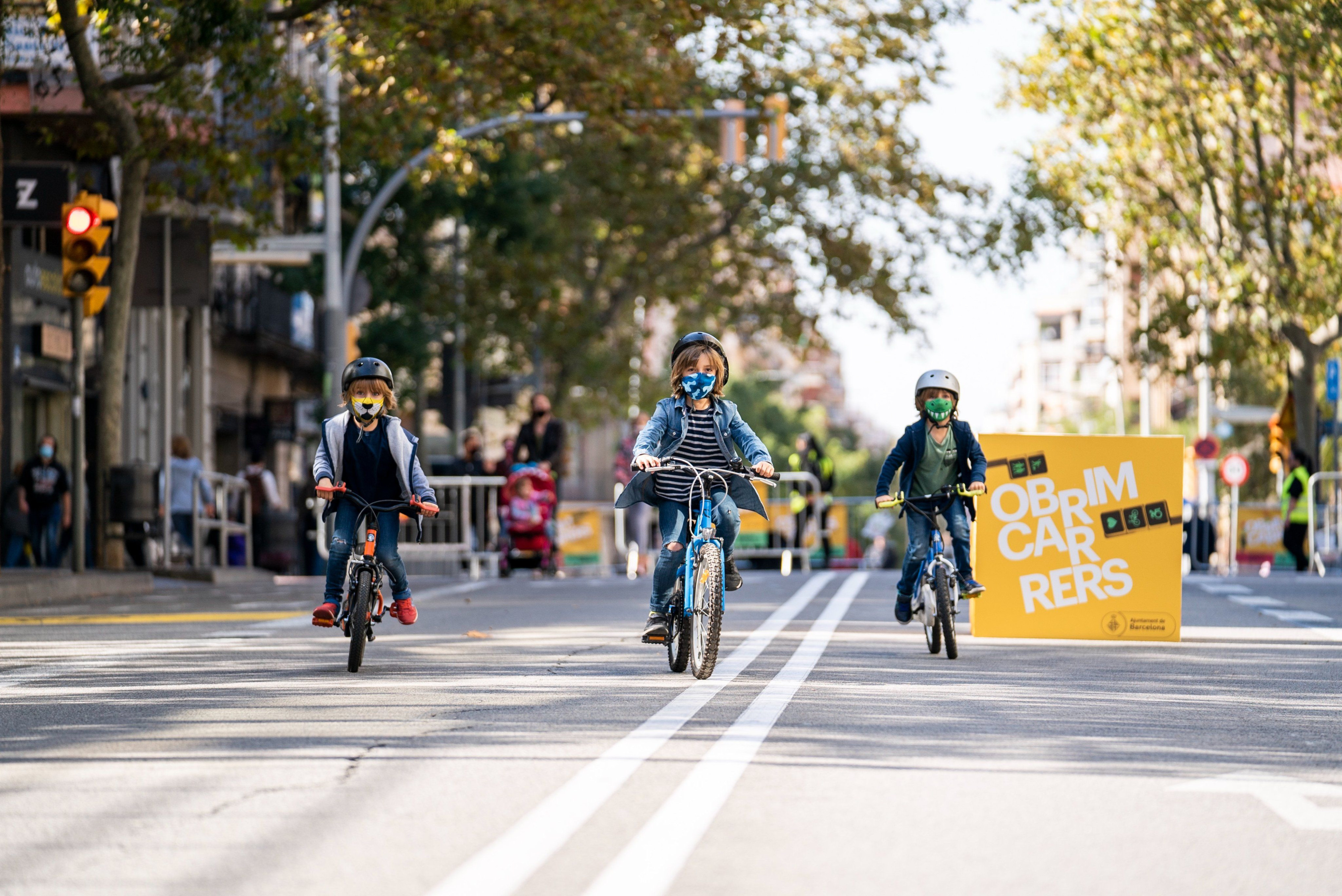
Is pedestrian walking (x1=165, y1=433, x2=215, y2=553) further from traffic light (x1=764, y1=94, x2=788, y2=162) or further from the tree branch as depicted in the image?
traffic light (x1=764, y1=94, x2=788, y2=162)

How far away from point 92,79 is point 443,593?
5.96 m

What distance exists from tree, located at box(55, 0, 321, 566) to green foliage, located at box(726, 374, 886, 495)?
178 ft

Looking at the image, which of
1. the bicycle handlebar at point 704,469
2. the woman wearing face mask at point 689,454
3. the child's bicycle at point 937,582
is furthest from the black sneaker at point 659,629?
the child's bicycle at point 937,582

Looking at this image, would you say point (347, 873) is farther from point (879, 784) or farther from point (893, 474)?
point (893, 474)

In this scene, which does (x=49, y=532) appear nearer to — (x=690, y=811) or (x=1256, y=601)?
(x=1256, y=601)

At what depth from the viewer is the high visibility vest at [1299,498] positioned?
28.1m

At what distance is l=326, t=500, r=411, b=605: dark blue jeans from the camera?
1162 cm

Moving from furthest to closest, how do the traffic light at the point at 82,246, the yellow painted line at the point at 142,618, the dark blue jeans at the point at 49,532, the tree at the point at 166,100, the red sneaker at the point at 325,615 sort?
the dark blue jeans at the point at 49,532 < the tree at the point at 166,100 < the traffic light at the point at 82,246 < the yellow painted line at the point at 142,618 < the red sneaker at the point at 325,615

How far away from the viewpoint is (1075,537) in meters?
14.1

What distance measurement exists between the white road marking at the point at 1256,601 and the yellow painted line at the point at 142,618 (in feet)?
25.2

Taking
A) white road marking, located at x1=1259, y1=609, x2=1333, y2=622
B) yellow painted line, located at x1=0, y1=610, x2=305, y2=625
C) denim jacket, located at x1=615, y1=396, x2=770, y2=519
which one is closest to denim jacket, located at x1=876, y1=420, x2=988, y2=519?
denim jacket, located at x1=615, y1=396, x2=770, y2=519

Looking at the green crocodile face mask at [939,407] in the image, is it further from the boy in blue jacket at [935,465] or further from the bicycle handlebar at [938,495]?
the bicycle handlebar at [938,495]

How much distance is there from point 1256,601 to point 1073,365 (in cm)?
13460

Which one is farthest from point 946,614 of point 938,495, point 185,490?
point 185,490
